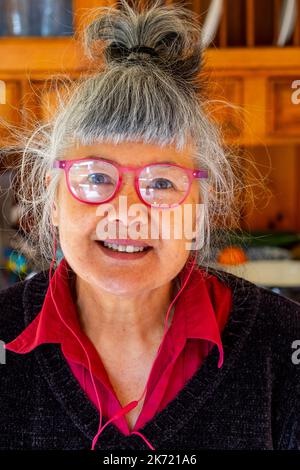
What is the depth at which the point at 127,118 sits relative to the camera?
0.86 metres

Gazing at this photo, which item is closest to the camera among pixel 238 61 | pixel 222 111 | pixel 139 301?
pixel 139 301

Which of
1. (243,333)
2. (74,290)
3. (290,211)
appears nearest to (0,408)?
(74,290)

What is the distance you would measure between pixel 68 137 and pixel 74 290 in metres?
0.26

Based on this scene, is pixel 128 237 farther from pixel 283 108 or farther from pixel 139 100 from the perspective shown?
pixel 283 108

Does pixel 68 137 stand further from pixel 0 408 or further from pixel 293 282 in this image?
pixel 293 282

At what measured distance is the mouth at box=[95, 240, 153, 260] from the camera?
874 mm

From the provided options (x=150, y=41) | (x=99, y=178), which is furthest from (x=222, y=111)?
(x=99, y=178)

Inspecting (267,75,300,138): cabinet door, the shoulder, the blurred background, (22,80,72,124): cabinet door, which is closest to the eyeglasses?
(22,80,72,124): cabinet door

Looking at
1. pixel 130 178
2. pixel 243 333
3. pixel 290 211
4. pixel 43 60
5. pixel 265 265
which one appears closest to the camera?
pixel 130 178

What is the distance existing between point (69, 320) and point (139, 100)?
13.6 inches

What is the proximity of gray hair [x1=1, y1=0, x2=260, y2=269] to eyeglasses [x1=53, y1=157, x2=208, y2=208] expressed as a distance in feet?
0.12

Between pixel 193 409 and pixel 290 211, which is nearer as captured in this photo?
pixel 193 409

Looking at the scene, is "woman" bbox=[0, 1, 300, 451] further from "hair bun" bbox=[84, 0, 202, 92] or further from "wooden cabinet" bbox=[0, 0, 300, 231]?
"wooden cabinet" bbox=[0, 0, 300, 231]

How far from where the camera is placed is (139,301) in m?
0.96
